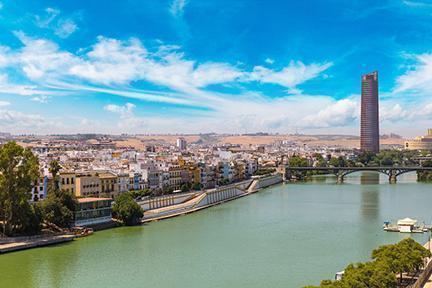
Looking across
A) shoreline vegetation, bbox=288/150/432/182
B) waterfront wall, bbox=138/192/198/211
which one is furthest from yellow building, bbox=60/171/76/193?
shoreline vegetation, bbox=288/150/432/182

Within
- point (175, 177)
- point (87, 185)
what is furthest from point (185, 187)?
point (87, 185)

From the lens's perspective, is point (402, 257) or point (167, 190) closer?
point (402, 257)

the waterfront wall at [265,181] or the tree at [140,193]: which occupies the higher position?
the tree at [140,193]

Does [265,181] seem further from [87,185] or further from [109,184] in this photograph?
[87,185]

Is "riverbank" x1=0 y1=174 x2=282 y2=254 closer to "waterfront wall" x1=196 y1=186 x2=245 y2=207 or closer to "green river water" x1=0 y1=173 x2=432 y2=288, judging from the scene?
"waterfront wall" x1=196 y1=186 x2=245 y2=207

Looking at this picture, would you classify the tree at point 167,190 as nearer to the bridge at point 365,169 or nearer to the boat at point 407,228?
the boat at point 407,228

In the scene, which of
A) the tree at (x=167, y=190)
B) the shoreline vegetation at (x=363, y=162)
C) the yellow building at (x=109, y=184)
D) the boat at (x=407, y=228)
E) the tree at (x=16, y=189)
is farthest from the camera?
the shoreline vegetation at (x=363, y=162)

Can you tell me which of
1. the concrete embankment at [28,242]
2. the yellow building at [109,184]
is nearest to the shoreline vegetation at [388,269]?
the concrete embankment at [28,242]
